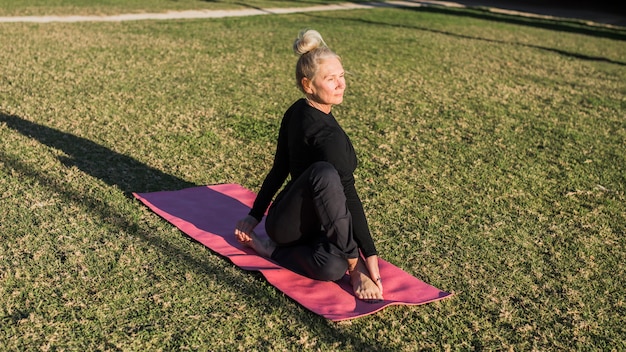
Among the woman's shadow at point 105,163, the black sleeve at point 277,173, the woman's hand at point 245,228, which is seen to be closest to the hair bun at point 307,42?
the black sleeve at point 277,173

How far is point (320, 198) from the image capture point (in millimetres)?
3736

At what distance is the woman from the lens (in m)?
3.79

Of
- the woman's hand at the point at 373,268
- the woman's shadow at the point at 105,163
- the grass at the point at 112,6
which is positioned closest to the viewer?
the woman's hand at the point at 373,268

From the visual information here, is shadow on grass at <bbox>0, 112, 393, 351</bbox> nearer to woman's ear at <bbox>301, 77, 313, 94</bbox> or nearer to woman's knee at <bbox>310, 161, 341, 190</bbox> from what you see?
woman's knee at <bbox>310, 161, 341, 190</bbox>

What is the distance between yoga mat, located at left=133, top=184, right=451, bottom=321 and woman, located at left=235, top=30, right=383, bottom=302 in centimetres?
7

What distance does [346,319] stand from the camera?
3.61 m

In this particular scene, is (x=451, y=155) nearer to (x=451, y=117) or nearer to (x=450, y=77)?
(x=451, y=117)

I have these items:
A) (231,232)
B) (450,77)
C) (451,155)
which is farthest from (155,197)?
(450,77)

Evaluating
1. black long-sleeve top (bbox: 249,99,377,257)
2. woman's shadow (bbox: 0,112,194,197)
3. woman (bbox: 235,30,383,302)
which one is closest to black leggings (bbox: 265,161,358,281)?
woman (bbox: 235,30,383,302)

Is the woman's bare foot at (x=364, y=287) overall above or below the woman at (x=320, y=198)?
below

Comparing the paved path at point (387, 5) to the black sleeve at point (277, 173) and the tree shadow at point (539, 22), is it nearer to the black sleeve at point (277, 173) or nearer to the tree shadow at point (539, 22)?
the tree shadow at point (539, 22)

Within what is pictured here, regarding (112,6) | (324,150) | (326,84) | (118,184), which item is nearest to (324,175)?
(324,150)

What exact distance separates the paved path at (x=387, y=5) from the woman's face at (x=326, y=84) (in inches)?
374

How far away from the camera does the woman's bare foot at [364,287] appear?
3.80 metres
